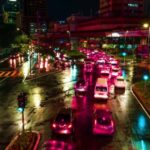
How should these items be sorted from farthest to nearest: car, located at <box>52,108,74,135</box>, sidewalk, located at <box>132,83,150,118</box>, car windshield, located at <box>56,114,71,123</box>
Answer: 1. sidewalk, located at <box>132,83,150,118</box>
2. car windshield, located at <box>56,114,71,123</box>
3. car, located at <box>52,108,74,135</box>

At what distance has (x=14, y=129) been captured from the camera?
30000mm

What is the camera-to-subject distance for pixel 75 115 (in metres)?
34.8

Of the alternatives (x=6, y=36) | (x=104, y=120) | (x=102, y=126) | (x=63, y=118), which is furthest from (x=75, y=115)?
(x=6, y=36)

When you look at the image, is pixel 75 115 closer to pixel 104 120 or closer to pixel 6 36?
pixel 104 120

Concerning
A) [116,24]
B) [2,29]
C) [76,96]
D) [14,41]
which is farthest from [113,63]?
[14,41]

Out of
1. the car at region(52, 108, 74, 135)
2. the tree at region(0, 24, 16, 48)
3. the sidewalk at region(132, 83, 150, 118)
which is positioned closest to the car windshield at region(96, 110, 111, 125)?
the car at region(52, 108, 74, 135)

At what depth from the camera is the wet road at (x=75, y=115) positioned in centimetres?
2703

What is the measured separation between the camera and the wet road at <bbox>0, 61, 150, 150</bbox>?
27031 millimetres

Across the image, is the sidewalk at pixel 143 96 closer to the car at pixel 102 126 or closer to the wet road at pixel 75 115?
the wet road at pixel 75 115

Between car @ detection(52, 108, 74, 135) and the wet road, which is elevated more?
car @ detection(52, 108, 74, 135)

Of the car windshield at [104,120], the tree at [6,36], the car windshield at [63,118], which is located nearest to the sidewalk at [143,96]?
the car windshield at [104,120]

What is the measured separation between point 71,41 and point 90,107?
390ft

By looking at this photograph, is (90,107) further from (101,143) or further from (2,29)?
(2,29)

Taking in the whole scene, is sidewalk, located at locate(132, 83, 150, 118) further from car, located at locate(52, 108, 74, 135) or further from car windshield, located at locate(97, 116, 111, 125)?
car, located at locate(52, 108, 74, 135)
